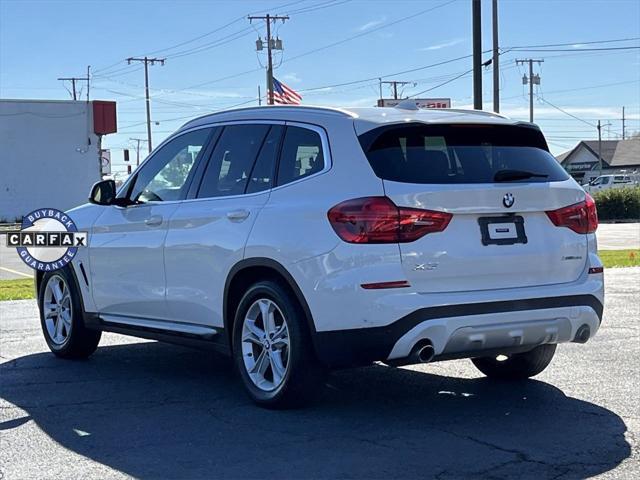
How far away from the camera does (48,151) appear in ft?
173

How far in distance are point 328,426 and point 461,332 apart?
0.97 meters

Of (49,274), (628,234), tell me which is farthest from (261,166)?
(628,234)

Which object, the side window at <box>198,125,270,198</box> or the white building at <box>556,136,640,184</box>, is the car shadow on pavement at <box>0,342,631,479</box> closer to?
the side window at <box>198,125,270,198</box>

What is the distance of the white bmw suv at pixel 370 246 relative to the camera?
5.41 m

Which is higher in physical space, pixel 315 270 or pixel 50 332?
pixel 315 270

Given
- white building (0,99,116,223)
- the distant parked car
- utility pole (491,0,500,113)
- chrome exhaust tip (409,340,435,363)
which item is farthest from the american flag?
chrome exhaust tip (409,340,435,363)

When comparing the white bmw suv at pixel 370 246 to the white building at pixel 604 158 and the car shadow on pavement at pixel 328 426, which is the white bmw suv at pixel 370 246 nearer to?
the car shadow on pavement at pixel 328 426

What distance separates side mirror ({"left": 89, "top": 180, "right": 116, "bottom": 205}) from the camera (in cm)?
758

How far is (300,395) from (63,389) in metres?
2.01

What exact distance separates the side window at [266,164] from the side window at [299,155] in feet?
0.25

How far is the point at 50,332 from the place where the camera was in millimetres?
8344

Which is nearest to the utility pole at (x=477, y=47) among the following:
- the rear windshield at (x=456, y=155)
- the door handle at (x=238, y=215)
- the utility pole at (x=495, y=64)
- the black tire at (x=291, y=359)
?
the utility pole at (x=495, y=64)

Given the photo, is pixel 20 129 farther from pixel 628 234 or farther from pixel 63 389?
pixel 63 389

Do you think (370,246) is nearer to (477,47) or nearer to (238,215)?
(238,215)
